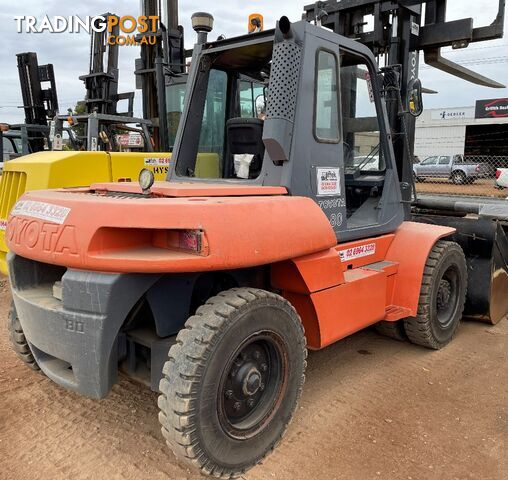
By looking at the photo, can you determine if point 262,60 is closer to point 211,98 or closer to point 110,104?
point 211,98

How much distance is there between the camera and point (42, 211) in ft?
9.34

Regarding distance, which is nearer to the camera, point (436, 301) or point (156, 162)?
point (436, 301)

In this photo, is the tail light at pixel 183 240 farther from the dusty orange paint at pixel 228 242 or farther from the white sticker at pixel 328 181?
the white sticker at pixel 328 181

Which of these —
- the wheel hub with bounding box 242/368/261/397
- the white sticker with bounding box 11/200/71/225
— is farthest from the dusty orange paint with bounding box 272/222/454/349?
the white sticker with bounding box 11/200/71/225

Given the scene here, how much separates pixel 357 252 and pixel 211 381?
179 centimetres

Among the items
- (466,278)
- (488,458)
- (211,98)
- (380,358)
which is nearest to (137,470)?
(488,458)

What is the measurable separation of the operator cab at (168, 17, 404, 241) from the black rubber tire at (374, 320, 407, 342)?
3.30 feet

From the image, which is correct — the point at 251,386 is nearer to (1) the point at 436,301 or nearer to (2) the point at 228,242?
(2) the point at 228,242

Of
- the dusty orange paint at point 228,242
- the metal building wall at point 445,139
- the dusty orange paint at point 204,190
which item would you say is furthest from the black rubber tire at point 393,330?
the metal building wall at point 445,139

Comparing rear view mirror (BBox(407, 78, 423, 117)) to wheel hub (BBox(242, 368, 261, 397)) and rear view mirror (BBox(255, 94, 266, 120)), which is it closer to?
rear view mirror (BBox(255, 94, 266, 120))

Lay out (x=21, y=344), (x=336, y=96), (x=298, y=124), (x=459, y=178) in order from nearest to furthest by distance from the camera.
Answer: (x=298, y=124)
(x=21, y=344)
(x=336, y=96)
(x=459, y=178)

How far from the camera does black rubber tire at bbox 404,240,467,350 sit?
14.4 feet

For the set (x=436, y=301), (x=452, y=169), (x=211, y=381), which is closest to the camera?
(x=211, y=381)

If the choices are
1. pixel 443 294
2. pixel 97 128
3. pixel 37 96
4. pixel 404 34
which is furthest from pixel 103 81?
pixel 443 294
